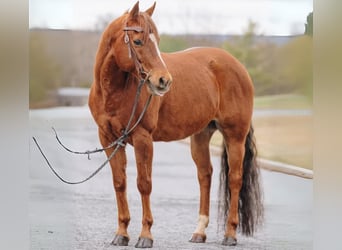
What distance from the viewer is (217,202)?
4.46 metres

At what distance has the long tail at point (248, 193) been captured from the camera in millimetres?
4441

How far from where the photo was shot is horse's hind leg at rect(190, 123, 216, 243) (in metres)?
4.42

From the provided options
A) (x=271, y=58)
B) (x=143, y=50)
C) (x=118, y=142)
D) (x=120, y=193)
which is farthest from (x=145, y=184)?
(x=271, y=58)

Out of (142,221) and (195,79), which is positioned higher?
(195,79)

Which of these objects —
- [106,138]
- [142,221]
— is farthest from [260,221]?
[106,138]

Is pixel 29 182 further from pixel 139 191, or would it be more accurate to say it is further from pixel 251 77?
pixel 251 77

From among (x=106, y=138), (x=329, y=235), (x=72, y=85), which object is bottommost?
(x=329, y=235)

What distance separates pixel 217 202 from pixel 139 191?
46 centimetres

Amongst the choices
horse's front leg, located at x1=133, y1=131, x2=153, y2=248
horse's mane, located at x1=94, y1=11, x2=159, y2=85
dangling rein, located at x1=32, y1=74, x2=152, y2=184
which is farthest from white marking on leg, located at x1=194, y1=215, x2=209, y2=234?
horse's mane, located at x1=94, y1=11, x2=159, y2=85

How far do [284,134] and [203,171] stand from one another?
0.50 metres

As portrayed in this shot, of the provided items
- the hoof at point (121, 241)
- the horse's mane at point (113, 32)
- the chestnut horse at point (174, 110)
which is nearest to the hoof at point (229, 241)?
the chestnut horse at point (174, 110)

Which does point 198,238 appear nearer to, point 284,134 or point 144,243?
point 144,243

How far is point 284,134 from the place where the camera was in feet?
14.7

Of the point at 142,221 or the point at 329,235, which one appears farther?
the point at 329,235
